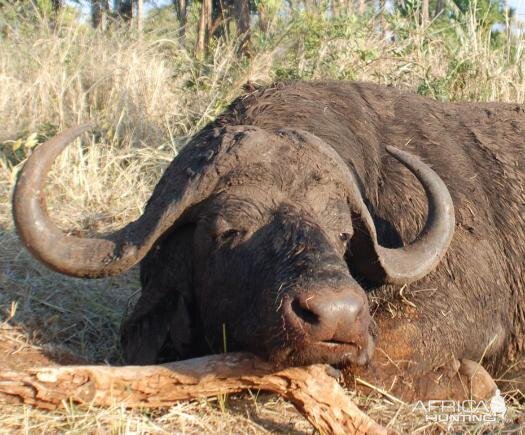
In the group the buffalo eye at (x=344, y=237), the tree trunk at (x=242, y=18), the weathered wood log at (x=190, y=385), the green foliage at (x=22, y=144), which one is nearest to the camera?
the weathered wood log at (x=190, y=385)

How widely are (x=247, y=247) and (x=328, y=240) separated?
369 mm

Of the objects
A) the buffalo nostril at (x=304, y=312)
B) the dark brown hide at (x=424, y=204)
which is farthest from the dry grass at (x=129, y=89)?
the buffalo nostril at (x=304, y=312)

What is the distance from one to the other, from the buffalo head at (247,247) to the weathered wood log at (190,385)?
157 mm

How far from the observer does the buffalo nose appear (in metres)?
2.80

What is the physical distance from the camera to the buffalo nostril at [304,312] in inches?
111

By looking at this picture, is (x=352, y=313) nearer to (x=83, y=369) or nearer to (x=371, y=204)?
(x=83, y=369)

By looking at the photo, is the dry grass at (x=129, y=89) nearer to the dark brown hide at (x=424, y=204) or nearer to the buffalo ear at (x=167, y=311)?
the buffalo ear at (x=167, y=311)

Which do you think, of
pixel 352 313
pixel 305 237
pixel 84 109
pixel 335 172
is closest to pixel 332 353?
pixel 352 313

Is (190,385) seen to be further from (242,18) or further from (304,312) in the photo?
(242,18)

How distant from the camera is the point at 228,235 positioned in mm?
3502

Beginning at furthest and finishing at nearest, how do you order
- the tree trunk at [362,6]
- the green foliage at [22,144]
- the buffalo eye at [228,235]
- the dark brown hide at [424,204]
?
the tree trunk at [362,6] < the green foliage at [22,144] < the dark brown hide at [424,204] < the buffalo eye at [228,235]

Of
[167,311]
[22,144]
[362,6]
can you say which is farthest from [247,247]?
[362,6]

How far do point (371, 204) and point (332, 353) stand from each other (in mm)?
1470

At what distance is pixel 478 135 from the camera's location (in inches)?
192
